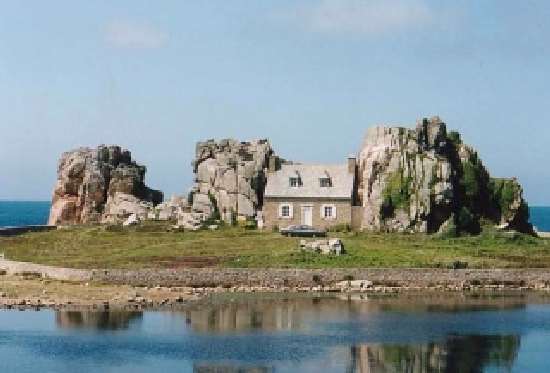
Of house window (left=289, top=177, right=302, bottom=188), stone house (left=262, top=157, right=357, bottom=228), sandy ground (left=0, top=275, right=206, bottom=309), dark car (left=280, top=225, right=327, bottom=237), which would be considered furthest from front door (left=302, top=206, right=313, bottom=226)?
sandy ground (left=0, top=275, right=206, bottom=309)

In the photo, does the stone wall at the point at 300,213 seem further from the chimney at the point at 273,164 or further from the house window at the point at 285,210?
the chimney at the point at 273,164

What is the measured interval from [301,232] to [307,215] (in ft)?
18.7

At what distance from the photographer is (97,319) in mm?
61094

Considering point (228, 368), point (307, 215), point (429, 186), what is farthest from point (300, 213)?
point (228, 368)

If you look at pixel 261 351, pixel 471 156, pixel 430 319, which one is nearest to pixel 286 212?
pixel 471 156

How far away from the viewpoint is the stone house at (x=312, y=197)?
9638cm

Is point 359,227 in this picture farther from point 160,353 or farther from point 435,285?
point 160,353

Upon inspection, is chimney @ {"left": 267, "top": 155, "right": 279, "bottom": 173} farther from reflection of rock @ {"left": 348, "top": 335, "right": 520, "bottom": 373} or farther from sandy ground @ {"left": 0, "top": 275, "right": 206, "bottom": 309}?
reflection of rock @ {"left": 348, "top": 335, "right": 520, "bottom": 373}

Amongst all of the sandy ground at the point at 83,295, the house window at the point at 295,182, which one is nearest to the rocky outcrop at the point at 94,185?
the house window at the point at 295,182

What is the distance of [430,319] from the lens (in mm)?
61812

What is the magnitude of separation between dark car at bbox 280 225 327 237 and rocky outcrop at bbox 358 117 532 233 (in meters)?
5.82

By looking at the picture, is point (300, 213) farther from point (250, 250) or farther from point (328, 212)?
point (250, 250)

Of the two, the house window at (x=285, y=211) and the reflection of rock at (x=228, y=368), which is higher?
the house window at (x=285, y=211)

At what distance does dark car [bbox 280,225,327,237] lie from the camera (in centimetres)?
9088
